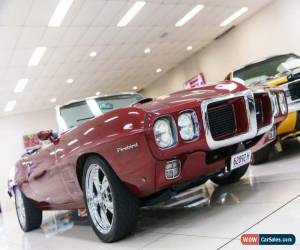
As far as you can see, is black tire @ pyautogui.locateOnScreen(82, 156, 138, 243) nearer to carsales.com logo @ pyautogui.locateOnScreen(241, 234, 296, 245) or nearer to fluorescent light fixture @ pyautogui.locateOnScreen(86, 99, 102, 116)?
carsales.com logo @ pyautogui.locateOnScreen(241, 234, 296, 245)

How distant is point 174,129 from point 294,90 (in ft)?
7.29

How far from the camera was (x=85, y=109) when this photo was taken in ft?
12.9

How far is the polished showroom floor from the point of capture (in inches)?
85.4

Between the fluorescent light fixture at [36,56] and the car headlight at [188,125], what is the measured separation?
29.8ft

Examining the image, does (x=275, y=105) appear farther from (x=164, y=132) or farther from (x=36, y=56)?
(x=36, y=56)

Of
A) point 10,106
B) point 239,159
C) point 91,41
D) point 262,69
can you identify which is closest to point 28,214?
point 239,159

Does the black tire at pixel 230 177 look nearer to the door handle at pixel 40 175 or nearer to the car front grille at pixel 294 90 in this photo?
the car front grille at pixel 294 90

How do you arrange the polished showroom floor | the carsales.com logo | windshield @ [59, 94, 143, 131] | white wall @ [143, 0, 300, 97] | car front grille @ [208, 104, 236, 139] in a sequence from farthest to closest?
white wall @ [143, 0, 300, 97] < windshield @ [59, 94, 143, 131] < car front grille @ [208, 104, 236, 139] < the polished showroom floor < the carsales.com logo

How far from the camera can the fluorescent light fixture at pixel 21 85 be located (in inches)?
521

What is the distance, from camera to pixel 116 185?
8.36ft

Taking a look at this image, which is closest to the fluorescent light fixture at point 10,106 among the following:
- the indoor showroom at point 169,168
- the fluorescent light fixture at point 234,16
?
the indoor showroom at point 169,168

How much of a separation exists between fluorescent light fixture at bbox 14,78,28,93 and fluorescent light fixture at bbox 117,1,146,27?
174 inches

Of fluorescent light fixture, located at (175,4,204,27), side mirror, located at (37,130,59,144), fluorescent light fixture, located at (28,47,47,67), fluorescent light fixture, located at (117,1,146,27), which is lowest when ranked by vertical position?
side mirror, located at (37,130,59,144)

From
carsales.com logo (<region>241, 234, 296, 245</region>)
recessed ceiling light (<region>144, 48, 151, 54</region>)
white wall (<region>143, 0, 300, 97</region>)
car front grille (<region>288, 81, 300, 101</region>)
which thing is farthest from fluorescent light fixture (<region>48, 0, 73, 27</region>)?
white wall (<region>143, 0, 300, 97</region>)
